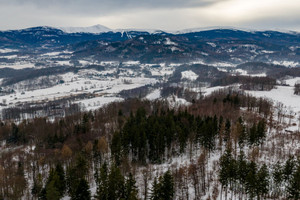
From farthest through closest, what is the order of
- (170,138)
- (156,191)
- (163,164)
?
1. (170,138)
2. (163,164)
3. (156,191)

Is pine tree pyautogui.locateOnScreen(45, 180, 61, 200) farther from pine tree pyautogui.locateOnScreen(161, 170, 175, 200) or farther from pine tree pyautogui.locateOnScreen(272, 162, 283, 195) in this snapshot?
pine tree pyautogui.locateOnScreen(272, 162, 283, 195)

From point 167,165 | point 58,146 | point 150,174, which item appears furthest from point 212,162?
point 58,146

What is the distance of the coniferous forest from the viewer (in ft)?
135

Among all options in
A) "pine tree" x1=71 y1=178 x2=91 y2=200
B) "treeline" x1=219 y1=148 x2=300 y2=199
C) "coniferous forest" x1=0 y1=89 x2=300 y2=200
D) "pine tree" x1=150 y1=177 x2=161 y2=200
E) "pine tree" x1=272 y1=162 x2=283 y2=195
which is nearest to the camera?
"treeline" x1=219 y1=148 x2=300 y2=199

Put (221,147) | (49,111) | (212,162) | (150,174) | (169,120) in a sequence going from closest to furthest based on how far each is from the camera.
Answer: (150,174) < (212,162) < (221,147) < (169,120) < (49,111)

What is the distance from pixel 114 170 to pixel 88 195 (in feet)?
20.3

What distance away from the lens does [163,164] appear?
5669 centimetres

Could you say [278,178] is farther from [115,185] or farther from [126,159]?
[126,159]

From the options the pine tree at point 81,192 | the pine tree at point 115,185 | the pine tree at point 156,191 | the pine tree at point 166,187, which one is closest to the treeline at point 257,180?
the pine tree at point 166,187

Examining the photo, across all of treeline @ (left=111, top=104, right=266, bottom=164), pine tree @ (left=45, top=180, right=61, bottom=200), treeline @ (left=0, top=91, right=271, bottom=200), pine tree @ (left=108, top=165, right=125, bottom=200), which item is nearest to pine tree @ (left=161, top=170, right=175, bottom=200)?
treeline @ (left=0, top=91, right=271, bottom=200)

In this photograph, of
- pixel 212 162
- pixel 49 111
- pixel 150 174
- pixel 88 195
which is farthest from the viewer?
pixel 49 111

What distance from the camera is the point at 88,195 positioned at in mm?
41000

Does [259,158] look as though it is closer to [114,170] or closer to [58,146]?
[114,170]

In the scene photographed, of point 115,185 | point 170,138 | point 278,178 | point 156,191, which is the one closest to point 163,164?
point 170,138
